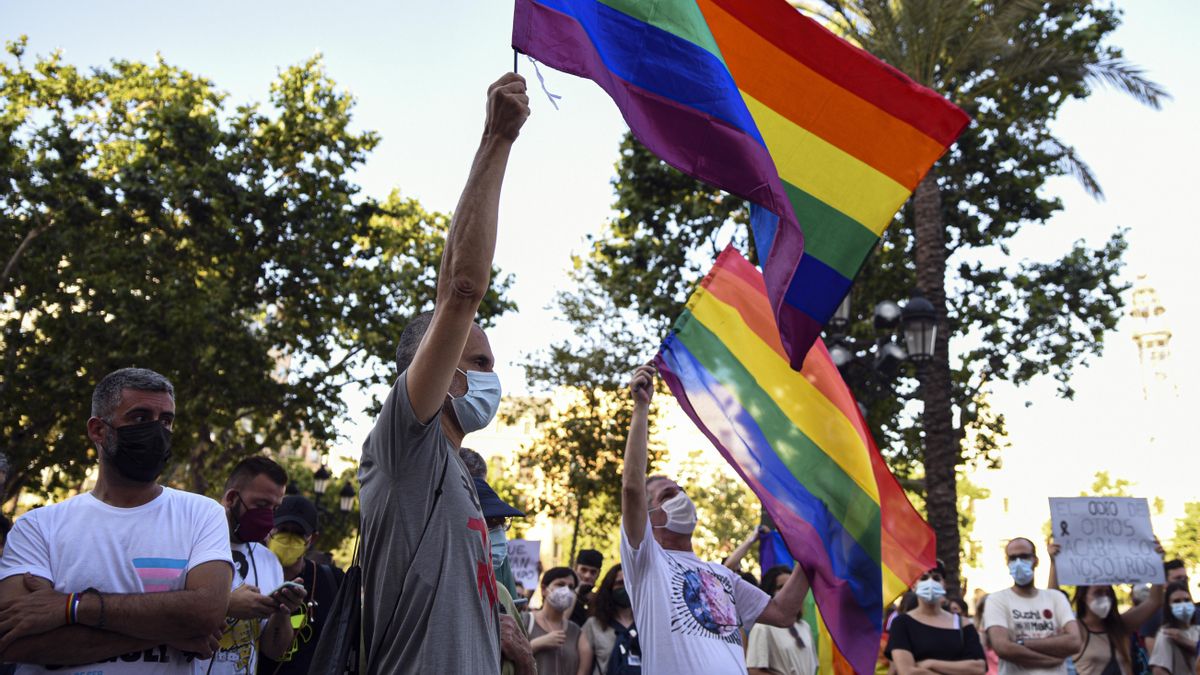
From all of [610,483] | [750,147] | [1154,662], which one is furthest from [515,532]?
[750,147]

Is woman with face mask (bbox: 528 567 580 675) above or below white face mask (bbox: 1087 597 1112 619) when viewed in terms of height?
below

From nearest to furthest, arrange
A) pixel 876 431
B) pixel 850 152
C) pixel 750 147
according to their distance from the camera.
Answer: pixel 750 147
pixel 850 152
pixel 876 431

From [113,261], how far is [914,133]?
60.8ft

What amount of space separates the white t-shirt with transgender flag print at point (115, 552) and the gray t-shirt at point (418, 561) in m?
1.11

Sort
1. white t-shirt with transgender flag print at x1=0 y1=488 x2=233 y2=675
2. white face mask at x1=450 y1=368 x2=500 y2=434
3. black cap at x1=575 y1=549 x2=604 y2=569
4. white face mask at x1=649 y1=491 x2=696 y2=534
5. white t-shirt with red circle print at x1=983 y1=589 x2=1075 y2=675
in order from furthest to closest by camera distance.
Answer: black cap at x1=575 y1=549 x2=604 y2=569 < white t-shirt with red circle print at x1=983 y1=589 x2=1075 y2=675 < white face mask at x1=649 y1=491 x2=696 y2=534 < white t-shirt with transgender flag print at x1=0 y1=488 x2=233 y2=675 < white face mask at x1=450 y1=368 x2=500 y2=434

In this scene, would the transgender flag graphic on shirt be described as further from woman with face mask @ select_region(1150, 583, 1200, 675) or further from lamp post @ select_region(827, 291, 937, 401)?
lamp post @ select_region(827, 291, 937, 401)

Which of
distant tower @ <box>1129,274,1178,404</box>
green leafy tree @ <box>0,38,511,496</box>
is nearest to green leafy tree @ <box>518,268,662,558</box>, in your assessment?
green leafy tree @ <box>0,38,511,496</box>

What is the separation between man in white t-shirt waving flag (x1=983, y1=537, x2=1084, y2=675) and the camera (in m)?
7.31

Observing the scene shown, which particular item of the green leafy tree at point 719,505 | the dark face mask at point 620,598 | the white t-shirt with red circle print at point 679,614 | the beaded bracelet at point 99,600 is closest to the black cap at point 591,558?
the dark face mask at point 620,598

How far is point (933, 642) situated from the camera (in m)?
7.40

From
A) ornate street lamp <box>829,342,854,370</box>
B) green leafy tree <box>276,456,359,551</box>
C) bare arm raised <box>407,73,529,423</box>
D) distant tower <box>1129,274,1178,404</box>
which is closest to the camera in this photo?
bare arm raised <box>407,73,529,423</box>

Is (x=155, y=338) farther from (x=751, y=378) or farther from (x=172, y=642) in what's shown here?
(x=172, y=642)

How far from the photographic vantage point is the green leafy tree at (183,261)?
1981cm

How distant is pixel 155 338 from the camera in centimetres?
1972
